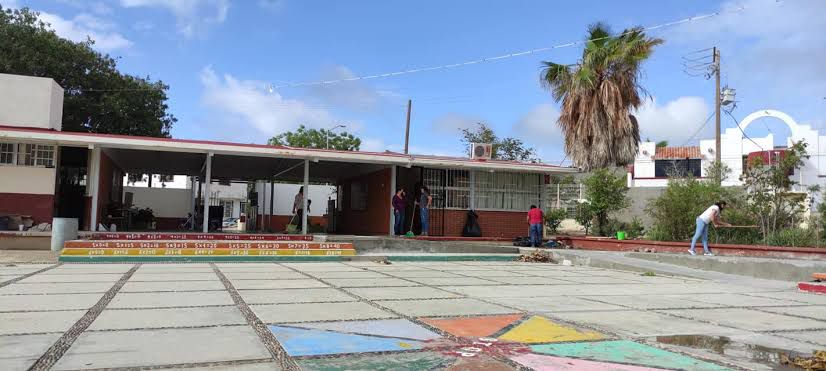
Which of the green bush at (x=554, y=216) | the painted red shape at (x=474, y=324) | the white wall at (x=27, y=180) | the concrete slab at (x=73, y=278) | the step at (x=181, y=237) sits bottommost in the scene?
the concrete slab at (x=73, y=278)

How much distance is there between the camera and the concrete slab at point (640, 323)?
5246 millimetres

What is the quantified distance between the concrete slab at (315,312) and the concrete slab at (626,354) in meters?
1.85

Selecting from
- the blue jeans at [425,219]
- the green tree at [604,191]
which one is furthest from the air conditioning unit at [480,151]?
the green tree at [604,191]

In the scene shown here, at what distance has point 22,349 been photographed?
4.05 metres

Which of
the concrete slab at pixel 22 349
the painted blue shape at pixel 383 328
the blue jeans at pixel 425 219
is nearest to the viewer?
the concrete slab at pixel 22 349

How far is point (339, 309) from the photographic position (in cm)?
605

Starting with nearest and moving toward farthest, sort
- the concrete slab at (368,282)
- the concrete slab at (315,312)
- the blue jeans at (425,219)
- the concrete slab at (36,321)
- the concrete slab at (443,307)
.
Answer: the concrete slab at (36,321)
the concrete slab at (315,312)
the concrete slab at (443,307)
the concrete slab at (368,282)
the blue jeans at (425,219)

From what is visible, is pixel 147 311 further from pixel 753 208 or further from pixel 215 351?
pixel 753 208

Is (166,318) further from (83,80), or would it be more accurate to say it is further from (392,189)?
(83,80)

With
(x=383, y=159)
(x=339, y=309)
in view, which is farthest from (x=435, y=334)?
(x=383, y=159)

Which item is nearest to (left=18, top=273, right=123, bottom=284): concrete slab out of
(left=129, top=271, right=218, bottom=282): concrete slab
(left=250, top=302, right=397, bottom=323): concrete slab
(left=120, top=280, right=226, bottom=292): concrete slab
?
(left=129, top=271, right=218, bottom=282): concrete slab

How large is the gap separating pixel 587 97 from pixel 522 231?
5316mm

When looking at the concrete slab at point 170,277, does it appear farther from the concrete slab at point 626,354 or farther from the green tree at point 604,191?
the green tree at point 604,191

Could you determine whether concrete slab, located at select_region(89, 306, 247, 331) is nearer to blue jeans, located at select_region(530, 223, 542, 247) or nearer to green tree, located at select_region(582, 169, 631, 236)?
blue jeans, located at select_region(530, 223, 542, 247)
